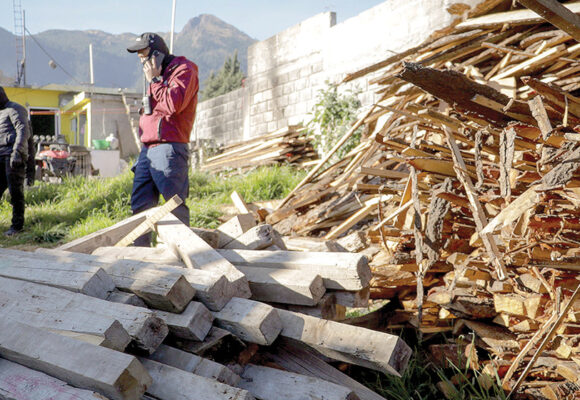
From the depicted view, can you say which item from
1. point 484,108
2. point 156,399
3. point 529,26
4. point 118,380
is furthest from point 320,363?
point 529,26

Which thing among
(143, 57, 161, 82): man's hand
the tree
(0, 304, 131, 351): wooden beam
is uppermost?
the tree

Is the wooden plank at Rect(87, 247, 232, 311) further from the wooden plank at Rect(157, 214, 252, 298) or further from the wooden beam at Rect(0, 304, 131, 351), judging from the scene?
the wooden beam at Rect(0, 304, 131, 351)

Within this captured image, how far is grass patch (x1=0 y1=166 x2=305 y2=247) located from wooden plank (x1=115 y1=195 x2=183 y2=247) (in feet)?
9.31

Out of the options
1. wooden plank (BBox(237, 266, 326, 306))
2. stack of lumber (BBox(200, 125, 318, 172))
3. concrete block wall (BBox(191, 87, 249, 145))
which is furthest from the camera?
concrete block wall (BBox(191, 87, 249, 145))

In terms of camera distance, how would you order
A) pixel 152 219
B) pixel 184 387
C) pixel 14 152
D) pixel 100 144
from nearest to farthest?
pixel 184 387
pixel 152 219
pixel 14 152
pixel 100 144

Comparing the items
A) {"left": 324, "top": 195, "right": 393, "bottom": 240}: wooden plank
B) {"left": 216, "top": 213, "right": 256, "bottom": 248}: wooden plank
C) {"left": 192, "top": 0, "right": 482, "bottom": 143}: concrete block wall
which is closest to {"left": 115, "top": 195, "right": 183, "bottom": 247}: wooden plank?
{"left": 216, "top": 213, "right": 256, "bottom": 248}: wooden plank

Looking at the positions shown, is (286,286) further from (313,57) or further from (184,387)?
(313,57)

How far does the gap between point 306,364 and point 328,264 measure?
0.44 m

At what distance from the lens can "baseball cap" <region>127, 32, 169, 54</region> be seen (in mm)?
4035

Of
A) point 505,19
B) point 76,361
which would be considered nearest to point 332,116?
point 505,19

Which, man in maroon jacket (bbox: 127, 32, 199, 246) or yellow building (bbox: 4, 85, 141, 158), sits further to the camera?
yellow building (bbox: 4, 85, 141, 158)

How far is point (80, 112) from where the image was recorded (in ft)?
82.3

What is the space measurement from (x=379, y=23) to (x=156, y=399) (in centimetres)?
677

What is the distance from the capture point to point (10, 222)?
262 inches
